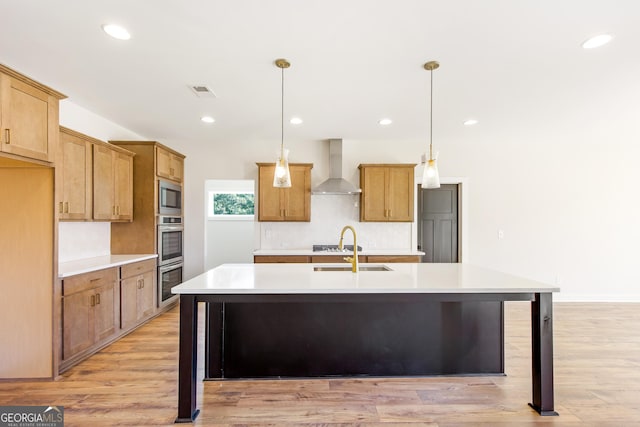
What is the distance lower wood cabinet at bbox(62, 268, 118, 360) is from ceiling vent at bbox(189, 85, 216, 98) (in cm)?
194

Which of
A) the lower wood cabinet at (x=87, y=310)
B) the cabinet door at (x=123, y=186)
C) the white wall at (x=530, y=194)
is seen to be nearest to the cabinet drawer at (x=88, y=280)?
the lower wood cabinet at (x=87, y=310)

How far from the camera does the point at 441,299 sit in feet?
6.79

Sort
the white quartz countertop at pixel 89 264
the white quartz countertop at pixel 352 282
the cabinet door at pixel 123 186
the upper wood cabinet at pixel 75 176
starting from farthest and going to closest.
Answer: the cabinet door at pixel 123 186
the upper wood cabinet at pixel 75 176
the white quartz countertop at pixel 89 264
the white quartz countertop at pixel 352 282

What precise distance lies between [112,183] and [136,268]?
1.00 metres

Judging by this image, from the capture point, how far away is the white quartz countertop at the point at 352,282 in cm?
202

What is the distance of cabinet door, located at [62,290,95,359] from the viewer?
8.73ft

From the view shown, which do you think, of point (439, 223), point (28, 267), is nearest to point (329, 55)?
point (28, 267)

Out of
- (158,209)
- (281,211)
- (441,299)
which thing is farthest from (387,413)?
(158,209)

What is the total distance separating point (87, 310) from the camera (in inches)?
114

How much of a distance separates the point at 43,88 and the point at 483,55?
3.29 metres

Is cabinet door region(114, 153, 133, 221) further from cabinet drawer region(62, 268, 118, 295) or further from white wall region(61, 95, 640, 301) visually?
white wall region(61, 95, 640, 301)

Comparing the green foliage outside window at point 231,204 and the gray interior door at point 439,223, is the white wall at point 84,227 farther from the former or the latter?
the gray interior door at point 439,223

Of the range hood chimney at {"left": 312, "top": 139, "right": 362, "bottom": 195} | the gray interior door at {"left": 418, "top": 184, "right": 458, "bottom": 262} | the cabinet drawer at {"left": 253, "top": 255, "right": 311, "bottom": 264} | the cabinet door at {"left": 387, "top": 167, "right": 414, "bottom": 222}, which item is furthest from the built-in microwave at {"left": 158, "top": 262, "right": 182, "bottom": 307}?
the gray interior door at {"left": 418, "top": 184, "right": 458, "bottom": 262}

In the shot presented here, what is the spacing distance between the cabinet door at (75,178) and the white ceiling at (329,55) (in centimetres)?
52
